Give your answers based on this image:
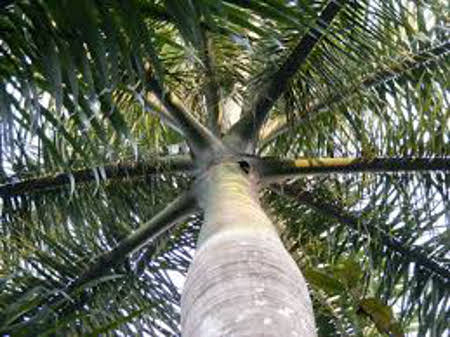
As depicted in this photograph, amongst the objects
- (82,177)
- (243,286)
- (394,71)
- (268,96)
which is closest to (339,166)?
(268,96)

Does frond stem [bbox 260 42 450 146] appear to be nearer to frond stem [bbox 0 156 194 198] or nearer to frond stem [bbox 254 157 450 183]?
frond stem [bbox 254 157 450 183]

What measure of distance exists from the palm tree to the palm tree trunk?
0.10 feet

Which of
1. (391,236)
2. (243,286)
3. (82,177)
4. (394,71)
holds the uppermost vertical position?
(394,71)

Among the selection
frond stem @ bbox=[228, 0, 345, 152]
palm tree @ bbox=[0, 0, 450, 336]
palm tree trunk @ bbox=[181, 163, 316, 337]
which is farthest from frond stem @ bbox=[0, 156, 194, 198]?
palm tree trunk @ bbox=[181, 163, 316, 337]

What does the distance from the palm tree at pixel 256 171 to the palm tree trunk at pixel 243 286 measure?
0.03 m

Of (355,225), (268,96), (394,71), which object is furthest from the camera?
(355,225)

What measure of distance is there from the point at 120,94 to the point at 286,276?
229 centimetres

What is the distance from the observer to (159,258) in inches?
222

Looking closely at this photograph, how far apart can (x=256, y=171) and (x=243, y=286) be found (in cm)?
169

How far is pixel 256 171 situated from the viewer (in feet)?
13.4

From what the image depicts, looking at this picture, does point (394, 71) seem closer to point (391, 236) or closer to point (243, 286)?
point (391, 236)

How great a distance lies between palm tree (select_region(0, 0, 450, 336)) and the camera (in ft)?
11.2

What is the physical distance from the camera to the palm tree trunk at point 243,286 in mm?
2254

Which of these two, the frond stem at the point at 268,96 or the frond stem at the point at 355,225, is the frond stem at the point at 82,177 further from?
the frond stem at the point at 355,225
